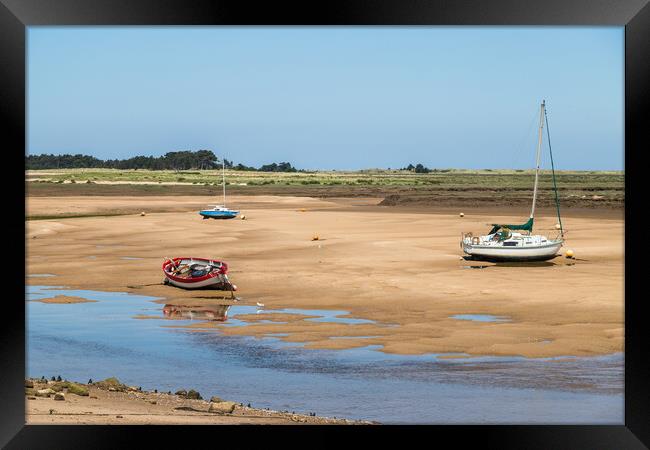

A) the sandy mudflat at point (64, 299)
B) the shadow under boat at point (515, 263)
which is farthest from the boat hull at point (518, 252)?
the sandy mudflat at point (64, 299)

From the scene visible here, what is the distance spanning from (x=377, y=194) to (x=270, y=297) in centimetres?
6617

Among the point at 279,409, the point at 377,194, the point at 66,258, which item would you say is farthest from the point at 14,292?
the point at 377,194

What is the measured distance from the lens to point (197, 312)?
73.4 ft

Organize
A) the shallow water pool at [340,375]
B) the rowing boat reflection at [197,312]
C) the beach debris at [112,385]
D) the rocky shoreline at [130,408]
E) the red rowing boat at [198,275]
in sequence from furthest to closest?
the red rowing boat at [198,275] < the rowing boat reflection at [197,312] < the beach debris at [112,385] < the shallow water pool at [340,375] < the rocky shoreline at [130,408]

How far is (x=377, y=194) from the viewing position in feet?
296

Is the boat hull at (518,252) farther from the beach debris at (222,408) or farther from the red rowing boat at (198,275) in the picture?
the beach debris at (222,408)

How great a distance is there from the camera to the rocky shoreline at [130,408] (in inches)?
455

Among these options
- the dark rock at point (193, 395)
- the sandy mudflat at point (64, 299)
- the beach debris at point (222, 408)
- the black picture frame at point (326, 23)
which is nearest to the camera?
the black picture frame at point (326, 23)

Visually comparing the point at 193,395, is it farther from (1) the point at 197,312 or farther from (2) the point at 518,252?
(2) the point at 518,252

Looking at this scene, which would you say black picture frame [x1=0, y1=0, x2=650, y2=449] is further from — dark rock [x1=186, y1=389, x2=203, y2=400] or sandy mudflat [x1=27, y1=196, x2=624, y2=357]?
sandy mudflat [x1=27, y1=196, x2=624, y2=357]

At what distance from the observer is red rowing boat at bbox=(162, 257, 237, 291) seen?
25109 mm

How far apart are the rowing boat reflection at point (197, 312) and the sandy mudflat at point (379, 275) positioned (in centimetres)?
64

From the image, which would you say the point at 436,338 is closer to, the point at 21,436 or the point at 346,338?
the point at 346,338

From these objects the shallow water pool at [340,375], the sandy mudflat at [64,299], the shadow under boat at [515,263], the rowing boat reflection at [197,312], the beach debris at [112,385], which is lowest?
the shallow water pool at [340,375]
